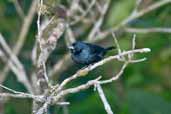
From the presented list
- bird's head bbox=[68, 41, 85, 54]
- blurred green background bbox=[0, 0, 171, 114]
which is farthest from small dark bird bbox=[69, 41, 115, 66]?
blurred green background bbox=[0, 0, 171, 114]

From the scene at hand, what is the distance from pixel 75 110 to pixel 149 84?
1346 mm

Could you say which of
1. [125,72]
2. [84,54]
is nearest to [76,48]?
[84,54]

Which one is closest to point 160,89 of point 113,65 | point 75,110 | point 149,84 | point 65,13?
point 149,84

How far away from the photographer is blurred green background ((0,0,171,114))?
7094mm

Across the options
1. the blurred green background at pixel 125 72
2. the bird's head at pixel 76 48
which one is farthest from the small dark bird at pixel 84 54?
the blurred green background at pixel 125 72

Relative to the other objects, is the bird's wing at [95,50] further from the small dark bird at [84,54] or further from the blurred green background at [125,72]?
the blurred green background at [125,72]

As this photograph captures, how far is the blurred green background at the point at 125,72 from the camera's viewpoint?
23.3 ft

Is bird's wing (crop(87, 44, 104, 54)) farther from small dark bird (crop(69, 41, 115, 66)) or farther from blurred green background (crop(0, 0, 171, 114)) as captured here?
blurred green background (crop(0, 0, 171, 114))

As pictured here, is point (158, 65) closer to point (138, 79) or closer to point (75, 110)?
point (138, 79)

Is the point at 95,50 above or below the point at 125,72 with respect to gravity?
below

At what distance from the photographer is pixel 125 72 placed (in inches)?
308

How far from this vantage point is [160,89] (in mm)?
8117

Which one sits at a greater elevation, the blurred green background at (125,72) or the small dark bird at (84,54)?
the blurred green background at (125,72)

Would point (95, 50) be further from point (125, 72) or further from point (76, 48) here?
point (125, 72)
